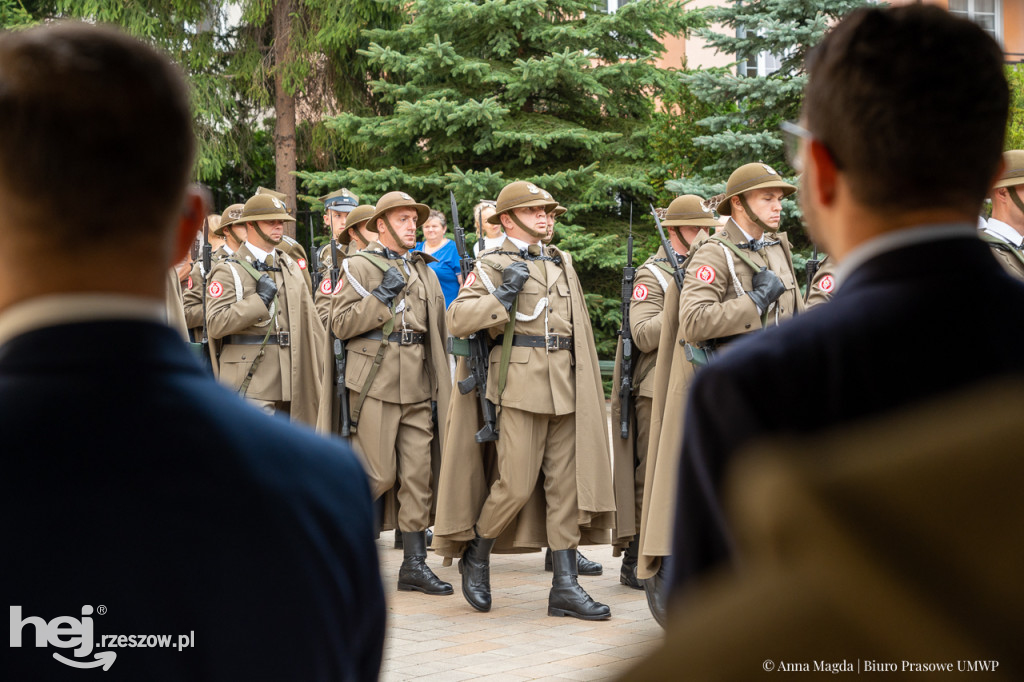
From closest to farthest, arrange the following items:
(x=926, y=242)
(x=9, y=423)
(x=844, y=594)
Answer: (x=844, y=594) → (x=9, y=423) → (x=926, y=242)

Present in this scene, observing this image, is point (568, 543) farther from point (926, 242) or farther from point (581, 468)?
point (926, 242)

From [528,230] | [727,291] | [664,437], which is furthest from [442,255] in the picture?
[664,437]

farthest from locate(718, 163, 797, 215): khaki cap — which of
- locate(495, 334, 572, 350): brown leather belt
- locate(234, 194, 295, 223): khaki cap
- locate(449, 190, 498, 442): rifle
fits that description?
locate(234, 194, 295, 223): khaki cap

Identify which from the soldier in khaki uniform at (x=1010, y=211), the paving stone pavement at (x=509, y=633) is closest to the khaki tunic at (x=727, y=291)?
the soldier in khaki uniform at (x=1010, y=211)

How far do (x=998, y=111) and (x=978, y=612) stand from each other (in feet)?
4.31

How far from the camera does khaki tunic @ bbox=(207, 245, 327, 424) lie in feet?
28.9

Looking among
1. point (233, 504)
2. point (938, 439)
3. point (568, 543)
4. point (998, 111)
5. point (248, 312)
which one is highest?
point (998, 111)

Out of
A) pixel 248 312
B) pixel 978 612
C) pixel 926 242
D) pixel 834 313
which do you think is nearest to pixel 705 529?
pixel 834 313

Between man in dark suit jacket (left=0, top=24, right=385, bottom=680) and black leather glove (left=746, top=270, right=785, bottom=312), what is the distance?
17.7 ft

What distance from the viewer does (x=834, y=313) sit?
1.54 metres

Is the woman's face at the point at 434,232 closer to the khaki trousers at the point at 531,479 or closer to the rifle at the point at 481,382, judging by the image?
the rifle at the point at 481,382

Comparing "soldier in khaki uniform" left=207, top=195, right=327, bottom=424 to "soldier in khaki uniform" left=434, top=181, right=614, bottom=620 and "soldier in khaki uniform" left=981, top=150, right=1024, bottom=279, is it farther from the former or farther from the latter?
"soldier in khaki uniform" left=981, top=150, right=1024, bottom=279

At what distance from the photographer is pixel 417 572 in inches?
298

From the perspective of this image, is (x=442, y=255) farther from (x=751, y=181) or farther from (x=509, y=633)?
(x=509, y=633)
